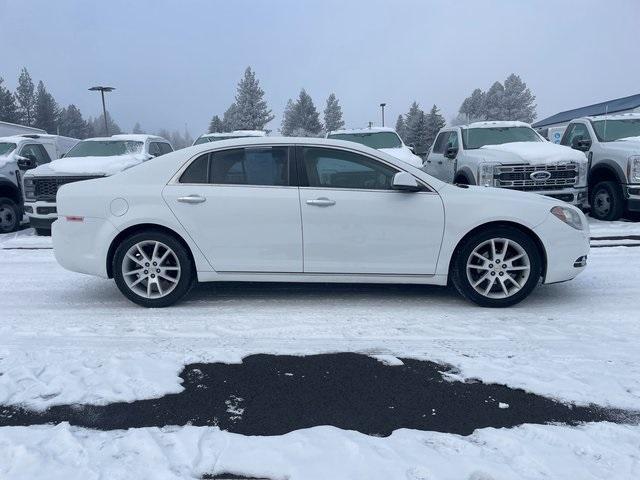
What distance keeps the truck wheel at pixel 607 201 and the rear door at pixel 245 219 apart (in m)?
7.67

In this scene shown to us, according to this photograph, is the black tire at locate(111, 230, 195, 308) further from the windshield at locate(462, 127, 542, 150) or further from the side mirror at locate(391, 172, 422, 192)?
the windshield at locate(462, 127, 542, 150)

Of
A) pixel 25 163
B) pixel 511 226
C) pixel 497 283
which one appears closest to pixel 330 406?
pixel 497 283

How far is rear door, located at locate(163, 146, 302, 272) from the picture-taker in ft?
16.8

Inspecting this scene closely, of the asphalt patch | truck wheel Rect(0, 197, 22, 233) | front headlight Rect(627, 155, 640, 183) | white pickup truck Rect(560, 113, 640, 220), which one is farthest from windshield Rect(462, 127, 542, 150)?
truck wheel Rect(0, 197, 22, 233)

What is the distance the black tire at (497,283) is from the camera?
201 inches

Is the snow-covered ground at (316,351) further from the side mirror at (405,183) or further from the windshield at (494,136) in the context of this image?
the windshield at (494,136)

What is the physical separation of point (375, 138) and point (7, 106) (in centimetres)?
6725

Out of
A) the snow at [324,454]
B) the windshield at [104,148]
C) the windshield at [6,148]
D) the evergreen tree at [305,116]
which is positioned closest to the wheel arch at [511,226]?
the snow at [324,454]

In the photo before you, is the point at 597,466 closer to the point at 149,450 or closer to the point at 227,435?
the point at 227,435

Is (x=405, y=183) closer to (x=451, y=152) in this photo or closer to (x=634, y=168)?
(x=451, y=152)

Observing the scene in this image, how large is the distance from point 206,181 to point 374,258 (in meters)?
1.74

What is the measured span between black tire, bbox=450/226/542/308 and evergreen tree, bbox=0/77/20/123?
238ft

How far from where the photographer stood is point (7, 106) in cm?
6675

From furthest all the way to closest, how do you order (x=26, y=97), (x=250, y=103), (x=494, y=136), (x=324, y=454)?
(x=26, y=97), (x=250, y=103), (x=494, y=136), (x=324, y=454)
